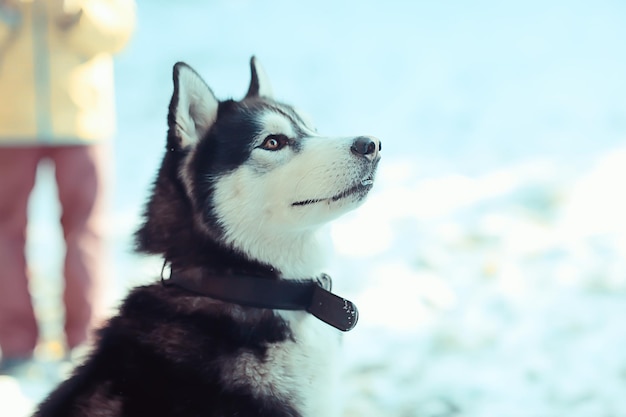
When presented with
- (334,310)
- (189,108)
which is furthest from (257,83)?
(334,310)

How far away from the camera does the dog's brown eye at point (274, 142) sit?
1017 mm

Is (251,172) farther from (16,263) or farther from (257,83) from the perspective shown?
(16,263)

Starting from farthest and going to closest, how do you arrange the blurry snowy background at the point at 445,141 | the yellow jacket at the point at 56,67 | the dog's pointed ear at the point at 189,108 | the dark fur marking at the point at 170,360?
the blurry snowy background at the point at 445,141 < the yellow jacket at the point at 56,67 < the dog's pointed ear at the point at 189,108 < the dark fur marking at the point at 170,360

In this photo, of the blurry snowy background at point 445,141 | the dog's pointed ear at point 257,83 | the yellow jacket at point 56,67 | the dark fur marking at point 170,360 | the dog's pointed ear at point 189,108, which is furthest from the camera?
the blurry snowy background at point 445,141

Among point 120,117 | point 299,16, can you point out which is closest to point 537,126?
point 299,16

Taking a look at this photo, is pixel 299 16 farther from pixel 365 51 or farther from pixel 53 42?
pixel 53 42

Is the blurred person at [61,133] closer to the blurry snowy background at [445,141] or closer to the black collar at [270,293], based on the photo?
the blurry snowy background at [445,141]

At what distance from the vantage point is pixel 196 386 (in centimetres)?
89

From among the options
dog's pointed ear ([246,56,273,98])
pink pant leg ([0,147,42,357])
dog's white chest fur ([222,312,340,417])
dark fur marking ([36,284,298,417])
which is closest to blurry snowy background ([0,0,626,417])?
pink pant leg ([0,147,42,357])

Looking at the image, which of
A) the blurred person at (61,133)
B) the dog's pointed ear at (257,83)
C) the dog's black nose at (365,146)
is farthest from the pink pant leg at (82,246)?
the dog's black nose at (365,146)

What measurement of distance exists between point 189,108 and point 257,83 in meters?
0.18

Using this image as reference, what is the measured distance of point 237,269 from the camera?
997mm

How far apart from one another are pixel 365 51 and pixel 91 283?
106cm

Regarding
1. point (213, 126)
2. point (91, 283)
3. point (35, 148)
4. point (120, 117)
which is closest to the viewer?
point (213, 126)
